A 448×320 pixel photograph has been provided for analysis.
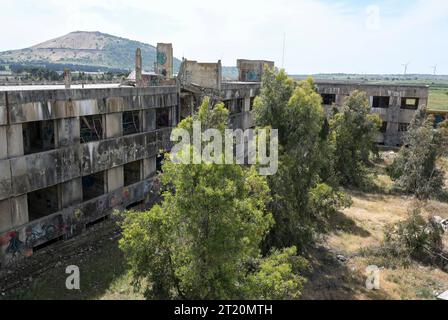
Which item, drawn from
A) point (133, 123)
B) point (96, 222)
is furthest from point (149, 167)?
point (96, 222)

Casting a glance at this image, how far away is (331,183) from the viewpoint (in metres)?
25.5

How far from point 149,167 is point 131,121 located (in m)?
3.20

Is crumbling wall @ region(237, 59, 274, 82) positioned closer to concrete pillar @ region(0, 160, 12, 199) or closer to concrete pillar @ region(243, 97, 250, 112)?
Answer: concrete pillar @ region(243, 97, 250, 112)

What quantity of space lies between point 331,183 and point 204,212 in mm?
17085

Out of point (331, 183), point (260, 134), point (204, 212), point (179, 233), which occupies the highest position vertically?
point (260, 134)

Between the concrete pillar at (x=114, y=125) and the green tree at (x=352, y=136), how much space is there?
1853 cm

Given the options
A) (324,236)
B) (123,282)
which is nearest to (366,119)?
A: (324,236)

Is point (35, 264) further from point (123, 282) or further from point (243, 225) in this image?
point (243, 225)

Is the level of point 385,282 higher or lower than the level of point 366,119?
lower

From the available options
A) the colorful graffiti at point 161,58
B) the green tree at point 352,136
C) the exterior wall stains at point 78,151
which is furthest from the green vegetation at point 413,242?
the colorful graffiti at point 161,58

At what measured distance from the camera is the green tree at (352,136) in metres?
34.0

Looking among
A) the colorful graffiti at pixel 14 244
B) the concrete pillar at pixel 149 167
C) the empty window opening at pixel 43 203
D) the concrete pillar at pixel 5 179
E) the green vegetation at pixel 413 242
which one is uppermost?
the concrete pillar at pixel 5 179

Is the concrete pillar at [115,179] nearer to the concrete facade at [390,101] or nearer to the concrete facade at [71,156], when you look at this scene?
the concrete facade at [71,156]

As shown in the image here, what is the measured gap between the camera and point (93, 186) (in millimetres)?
22891
